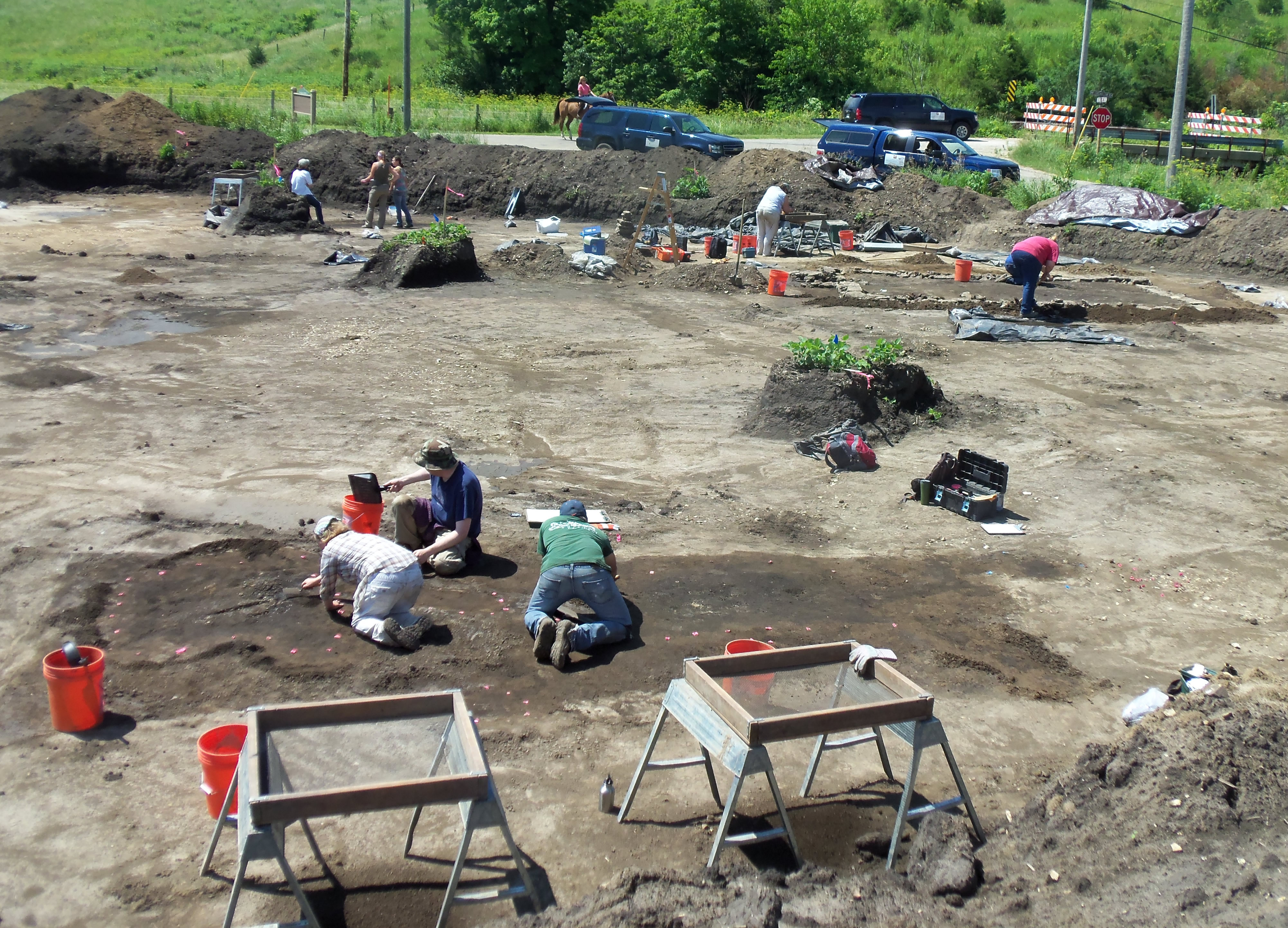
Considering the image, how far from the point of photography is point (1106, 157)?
101ft

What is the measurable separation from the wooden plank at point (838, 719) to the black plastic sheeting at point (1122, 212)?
74.2 feet

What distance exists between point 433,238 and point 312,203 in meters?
7.29

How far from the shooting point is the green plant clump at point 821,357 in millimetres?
11797

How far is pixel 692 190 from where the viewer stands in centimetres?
2756

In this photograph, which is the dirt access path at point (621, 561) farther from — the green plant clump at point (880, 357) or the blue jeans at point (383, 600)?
the green plant clump at point (880, 357)

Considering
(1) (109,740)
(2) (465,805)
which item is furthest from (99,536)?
(2) (465,805)

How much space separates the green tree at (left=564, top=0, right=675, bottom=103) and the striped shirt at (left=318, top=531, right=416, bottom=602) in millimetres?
49248

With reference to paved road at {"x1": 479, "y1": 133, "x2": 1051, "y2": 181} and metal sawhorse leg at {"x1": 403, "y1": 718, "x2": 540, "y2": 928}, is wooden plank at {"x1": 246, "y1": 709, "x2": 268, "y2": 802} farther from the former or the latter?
paved road at {"x1": 479, "y1": 133, "x2": 1051, "y2": 181}

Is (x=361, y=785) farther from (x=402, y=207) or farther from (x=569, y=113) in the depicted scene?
(x=569, y=113)

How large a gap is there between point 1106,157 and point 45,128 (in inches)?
1203

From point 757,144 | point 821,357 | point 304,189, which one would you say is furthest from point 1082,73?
point 821,357

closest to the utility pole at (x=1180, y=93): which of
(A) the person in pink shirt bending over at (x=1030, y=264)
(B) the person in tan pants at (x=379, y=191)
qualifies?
(A) the person in pink shirt bending over at (x=1030, y=264)

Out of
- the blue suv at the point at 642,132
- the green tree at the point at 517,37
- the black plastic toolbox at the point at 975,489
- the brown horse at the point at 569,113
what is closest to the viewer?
the black plastic toolbox at the point at 975,489

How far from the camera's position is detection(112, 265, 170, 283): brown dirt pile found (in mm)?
18016
